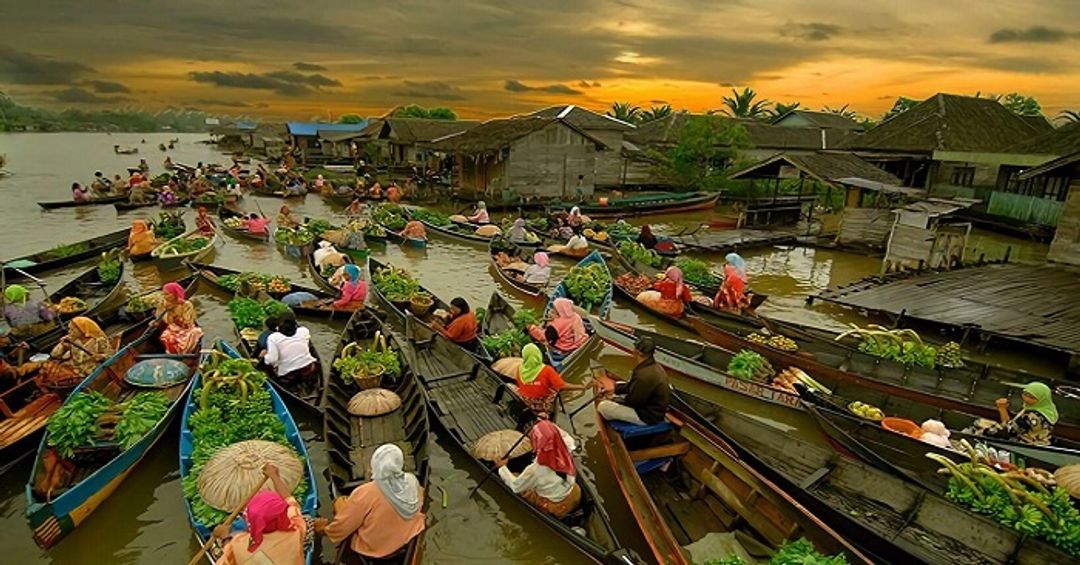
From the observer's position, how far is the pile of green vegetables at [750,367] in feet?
33.6

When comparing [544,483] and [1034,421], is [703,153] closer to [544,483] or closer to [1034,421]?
[1034,421]

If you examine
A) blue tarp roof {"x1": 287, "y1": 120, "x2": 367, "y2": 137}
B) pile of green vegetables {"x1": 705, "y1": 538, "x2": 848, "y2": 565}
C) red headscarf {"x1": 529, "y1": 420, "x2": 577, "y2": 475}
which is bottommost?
pile of green vegetables {"x1": 705, "y1": 538, "x2": 848, "y2": 565}

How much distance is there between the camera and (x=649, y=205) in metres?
30.4

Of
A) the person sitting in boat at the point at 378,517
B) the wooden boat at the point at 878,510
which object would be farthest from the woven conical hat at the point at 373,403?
the wooden boat at the point at 878,510

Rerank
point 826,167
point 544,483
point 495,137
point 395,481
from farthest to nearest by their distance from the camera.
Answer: point 495,137 < point 826,167 < point 544,483 < point 395,481

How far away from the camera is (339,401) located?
8.72 metres

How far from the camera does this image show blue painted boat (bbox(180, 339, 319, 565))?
18.3 ft

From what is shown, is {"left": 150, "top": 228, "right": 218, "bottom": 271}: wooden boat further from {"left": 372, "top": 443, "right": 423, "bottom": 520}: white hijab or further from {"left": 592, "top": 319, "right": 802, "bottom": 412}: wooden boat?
{"left": 372, "top": 443, "right": 423, "bottom": 520}: white hijab

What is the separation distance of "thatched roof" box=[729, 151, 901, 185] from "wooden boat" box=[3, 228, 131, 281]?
1002 inches

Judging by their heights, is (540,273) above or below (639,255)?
below

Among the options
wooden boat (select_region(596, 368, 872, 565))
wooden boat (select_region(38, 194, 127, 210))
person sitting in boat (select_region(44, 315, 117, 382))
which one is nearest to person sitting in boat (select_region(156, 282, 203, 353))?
person sitting in boat (select_region(44, 315, 117, 382))

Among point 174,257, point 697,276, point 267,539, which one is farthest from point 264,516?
point 174,257

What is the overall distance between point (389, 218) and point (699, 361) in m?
17.2

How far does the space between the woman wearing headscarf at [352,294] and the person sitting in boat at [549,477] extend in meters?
8.58
